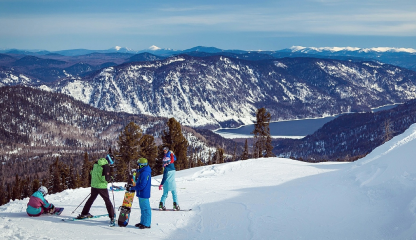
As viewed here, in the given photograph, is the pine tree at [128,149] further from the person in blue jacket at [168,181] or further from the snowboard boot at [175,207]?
the snowboard boot at [175,207]

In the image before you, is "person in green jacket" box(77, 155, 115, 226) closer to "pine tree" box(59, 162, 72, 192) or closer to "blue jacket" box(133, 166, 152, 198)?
"blue jacket" box(133, 166, 152, 198)

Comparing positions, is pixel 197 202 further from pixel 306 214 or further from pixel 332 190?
pixel 332 190

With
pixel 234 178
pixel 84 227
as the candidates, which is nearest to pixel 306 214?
pixel 84 227

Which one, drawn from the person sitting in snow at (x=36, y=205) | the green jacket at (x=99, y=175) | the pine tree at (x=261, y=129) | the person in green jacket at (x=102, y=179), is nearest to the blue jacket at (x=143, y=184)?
the person in green jacket at (x=102, y=179)

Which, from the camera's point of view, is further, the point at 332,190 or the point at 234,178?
the point at 234,178

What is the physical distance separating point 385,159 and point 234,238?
9294 millimetres

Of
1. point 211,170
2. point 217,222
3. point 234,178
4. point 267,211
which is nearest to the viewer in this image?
point 217,222

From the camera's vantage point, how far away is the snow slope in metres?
9.93

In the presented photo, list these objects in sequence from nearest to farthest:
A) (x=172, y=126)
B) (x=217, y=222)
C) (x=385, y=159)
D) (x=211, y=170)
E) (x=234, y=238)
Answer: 1. (x=234, y=238)
2. (x=217, y=222)
3. (x=385, y=159)
4. (x=211, y=170)
5. (x=172, y=126)

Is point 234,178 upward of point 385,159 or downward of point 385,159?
downward

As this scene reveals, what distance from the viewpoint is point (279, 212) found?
12.3 m

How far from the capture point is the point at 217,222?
11.5m

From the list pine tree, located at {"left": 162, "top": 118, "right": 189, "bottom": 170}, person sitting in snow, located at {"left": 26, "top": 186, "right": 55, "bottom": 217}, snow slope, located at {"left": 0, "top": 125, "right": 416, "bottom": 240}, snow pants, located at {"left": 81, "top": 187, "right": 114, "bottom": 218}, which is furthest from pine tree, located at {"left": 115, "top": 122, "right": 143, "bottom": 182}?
snow pants, located at {"left": 81, "top": 187, "right": 114, "bottom": 218}

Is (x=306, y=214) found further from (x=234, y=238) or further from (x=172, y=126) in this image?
(x=172, y=126)
